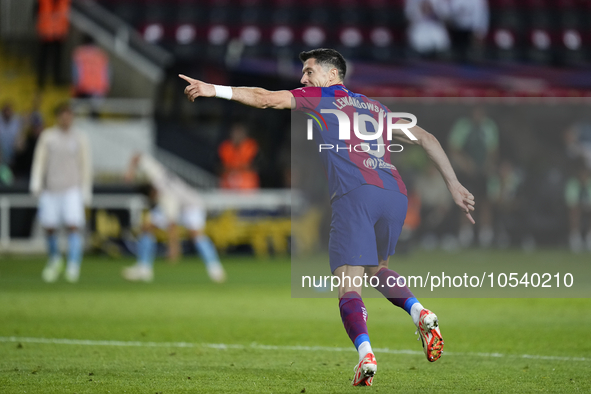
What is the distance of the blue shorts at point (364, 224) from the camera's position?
16.6 ft

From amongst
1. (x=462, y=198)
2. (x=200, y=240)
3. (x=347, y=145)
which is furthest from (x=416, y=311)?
(x=200, y=240)

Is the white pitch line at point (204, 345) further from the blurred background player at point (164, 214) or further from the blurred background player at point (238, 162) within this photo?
the blurred background player at point (238, 162)

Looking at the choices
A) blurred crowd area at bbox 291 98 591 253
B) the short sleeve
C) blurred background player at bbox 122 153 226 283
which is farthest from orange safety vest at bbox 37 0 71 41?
the short sleeve

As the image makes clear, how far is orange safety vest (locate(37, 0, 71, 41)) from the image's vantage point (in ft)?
66.6

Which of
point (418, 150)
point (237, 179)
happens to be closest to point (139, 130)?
point (237, 179)

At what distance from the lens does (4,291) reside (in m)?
11.1

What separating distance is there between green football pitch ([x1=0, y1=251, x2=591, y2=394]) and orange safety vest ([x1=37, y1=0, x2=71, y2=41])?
9805mm

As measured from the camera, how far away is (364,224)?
16.8 feet

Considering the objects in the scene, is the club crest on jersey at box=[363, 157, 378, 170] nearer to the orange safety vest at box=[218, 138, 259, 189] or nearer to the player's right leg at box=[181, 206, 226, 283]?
the player's right leg at box=[181, 206, 226, 283]

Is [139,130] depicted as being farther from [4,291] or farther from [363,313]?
[363,313]

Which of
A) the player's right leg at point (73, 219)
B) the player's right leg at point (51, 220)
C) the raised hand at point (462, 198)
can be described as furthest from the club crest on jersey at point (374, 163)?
the player's right leg at point (51, 220)

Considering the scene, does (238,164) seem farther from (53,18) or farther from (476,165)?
(53,18)

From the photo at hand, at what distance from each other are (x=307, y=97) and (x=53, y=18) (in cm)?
1666

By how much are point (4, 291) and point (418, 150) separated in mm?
16260
